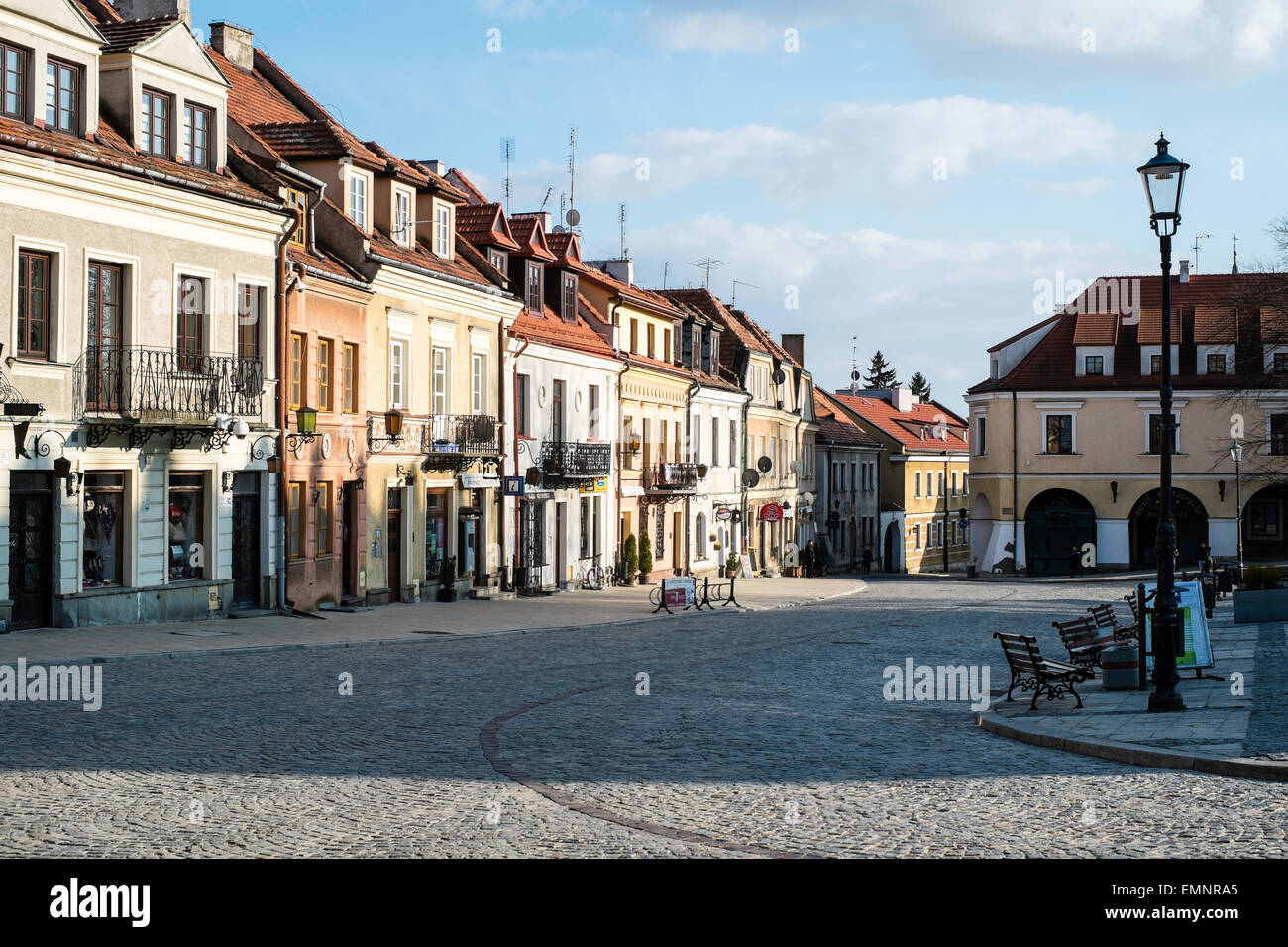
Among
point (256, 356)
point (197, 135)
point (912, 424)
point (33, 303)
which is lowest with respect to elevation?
point (256, 356)

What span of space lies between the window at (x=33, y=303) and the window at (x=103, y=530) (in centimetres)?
241

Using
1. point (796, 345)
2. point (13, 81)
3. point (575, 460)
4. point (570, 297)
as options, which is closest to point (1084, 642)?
point (13, 81)

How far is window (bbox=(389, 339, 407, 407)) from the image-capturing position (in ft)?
109

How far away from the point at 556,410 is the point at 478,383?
522cm

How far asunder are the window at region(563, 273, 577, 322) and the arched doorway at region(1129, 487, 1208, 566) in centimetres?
3042

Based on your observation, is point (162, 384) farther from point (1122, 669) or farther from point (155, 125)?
point (1122, 669)

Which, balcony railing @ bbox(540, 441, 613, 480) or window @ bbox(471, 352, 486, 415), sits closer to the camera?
window @ bbox(471, 352, 486, 415)

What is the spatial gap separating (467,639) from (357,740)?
1257 cm

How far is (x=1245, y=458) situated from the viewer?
201ft

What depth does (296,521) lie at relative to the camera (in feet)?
97.6

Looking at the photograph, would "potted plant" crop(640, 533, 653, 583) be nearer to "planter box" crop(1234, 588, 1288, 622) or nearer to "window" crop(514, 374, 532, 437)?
"window" crop(514, 374, 532, 437)

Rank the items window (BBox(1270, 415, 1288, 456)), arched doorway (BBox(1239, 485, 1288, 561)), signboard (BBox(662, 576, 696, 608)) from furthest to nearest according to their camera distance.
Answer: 1. arched doorway (BBox(1239, 485, 1288, 561))
2. window (BBox(1270, 415, 1288, 456))
3. signboard (BBox(662, 576, 696, 608))

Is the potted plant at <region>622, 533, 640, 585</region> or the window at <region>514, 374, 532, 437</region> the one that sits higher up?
the window at <region>514, 374, 532, 437</region>

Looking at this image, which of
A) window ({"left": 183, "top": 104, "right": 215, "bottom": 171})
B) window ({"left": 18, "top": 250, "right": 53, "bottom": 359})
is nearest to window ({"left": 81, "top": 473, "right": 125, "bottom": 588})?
window ({"left": 18, "top": 250, "right": 53, "bottom": 359})
